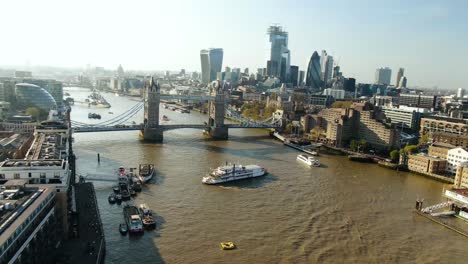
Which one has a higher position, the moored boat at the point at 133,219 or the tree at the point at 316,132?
the tree at the point at 316,132

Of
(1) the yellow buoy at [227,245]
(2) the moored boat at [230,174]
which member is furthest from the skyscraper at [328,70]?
(1) the yellow buoy at [227,245]

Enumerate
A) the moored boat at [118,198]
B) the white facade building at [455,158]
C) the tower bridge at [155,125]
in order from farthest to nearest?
the tower bridge at [155,125] < the white facade building at [455,158] < the moored boat at [118,198]

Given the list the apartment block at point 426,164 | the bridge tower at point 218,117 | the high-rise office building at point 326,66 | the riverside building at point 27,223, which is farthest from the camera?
the high-rise office building at point 326,66

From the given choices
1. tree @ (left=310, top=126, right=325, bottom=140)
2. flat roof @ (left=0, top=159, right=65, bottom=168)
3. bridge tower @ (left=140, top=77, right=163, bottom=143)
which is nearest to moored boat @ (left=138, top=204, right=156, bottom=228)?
flat roof @ (left=0, top=159, right=65, bottom=168)

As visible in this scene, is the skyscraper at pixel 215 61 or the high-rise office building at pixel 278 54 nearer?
the skyscraper at pixel 215 61

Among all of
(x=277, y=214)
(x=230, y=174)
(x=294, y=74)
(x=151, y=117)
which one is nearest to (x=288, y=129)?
(x=151, y=117)

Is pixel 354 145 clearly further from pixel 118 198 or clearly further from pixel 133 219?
pixel 133 219

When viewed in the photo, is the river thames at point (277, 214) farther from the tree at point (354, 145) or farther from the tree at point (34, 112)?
the tree at point (34, 112)
